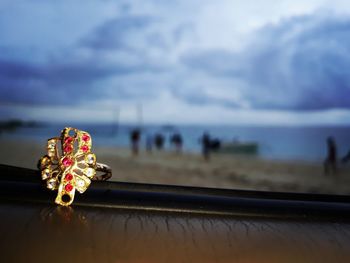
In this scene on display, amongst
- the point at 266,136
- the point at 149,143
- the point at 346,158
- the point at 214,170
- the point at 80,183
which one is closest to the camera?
the point at 80,183

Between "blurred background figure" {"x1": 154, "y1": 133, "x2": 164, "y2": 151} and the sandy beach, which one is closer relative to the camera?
the sandy beach

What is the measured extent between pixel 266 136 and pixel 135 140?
151cm

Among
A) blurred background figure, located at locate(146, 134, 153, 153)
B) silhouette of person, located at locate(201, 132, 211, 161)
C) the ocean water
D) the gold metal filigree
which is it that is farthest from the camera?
blurred background figure, located at locate(146, 134, 153, 153)

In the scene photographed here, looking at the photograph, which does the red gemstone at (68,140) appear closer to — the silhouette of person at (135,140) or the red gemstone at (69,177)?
the red gemstone at (69,177)

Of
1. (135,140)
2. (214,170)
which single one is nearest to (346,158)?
(214,170)

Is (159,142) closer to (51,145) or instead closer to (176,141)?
(176,141)

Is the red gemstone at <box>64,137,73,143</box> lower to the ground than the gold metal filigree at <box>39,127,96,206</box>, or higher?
higher

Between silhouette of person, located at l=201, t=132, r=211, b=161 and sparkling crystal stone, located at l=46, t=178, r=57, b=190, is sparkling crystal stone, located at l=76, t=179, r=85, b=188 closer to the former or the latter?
sparkling crystal stone, located at l=46, t=178, r=57, b=190

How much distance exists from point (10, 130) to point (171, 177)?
1551mm

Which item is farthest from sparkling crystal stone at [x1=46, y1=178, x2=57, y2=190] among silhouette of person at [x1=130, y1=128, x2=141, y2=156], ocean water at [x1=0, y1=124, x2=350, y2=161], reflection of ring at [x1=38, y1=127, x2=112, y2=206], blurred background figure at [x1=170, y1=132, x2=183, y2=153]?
blurred background figure at [x1=170, y1=132, x2=183, y2=153]

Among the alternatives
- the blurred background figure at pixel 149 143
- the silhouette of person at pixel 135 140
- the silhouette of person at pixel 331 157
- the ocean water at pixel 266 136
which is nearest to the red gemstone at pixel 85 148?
the ocean water at pixel 266 136

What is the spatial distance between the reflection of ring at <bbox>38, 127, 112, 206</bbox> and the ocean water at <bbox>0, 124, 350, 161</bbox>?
2.32 feet

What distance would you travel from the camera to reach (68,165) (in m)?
0.51

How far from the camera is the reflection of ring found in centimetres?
48
